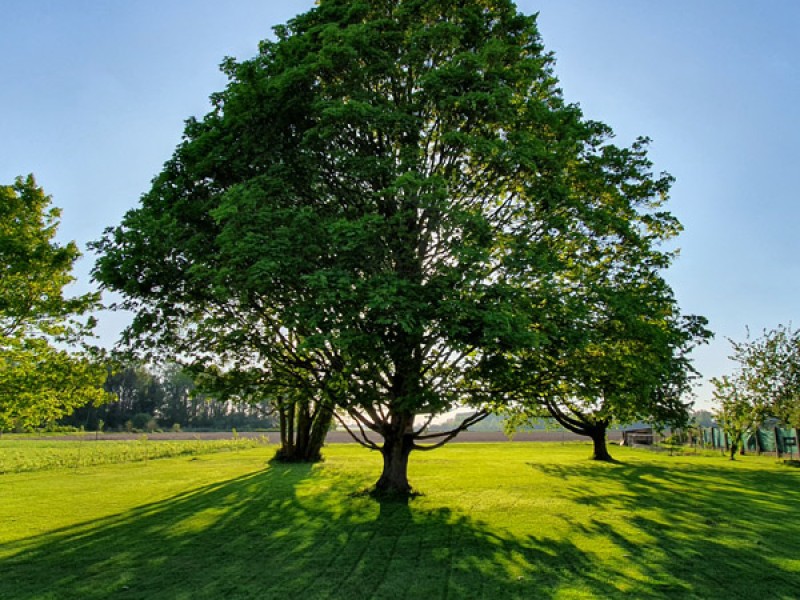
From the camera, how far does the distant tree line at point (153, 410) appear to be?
8219 cm

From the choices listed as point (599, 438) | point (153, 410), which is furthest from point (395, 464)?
point (153, 410)

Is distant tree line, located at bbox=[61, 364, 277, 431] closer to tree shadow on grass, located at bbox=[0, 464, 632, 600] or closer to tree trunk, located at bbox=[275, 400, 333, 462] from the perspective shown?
tree trunk, located at bbox=[275, 400, 333, 462]

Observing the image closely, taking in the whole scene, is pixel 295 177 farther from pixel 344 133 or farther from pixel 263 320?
pixel 263 320

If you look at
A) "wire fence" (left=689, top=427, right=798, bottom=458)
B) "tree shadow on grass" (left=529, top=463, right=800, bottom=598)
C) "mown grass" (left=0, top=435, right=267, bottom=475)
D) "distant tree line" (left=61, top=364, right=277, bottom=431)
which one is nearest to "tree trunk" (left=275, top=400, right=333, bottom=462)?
"mown grass" (left=0, top=435, right=267, bottom=475)

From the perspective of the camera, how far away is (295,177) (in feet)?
43.2

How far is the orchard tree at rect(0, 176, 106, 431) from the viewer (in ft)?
57.1

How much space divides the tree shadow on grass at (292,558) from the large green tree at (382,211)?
2.91m

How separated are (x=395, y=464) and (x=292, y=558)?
627 centimetres

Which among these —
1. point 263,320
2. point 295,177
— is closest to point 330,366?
point 263,320

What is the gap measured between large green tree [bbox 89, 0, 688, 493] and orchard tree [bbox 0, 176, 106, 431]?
592cm

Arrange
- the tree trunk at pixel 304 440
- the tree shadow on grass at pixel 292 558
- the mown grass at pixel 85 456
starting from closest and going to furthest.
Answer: the tree shadow on grass at pixel 292 558, the mown grass at pixel 85 456, the tree trunk at pixel 304 440

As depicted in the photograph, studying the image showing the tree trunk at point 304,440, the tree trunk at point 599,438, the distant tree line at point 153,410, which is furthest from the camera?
the distant tree line at point 153,410

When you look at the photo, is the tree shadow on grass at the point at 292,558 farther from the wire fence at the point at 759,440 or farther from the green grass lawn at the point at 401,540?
the wire fence at the point at 759,440

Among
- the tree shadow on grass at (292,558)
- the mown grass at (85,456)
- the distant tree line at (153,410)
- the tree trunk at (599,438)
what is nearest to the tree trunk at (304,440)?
the mown grass at (85,456)
